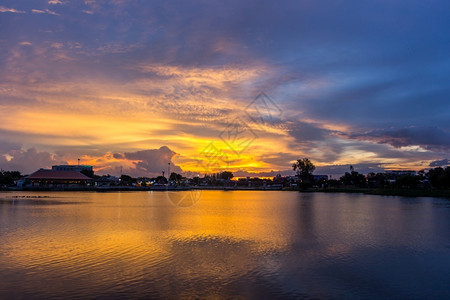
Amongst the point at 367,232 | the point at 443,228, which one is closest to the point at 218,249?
the point at 367,232

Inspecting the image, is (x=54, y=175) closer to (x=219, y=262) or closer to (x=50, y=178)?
(x=50, y=178)

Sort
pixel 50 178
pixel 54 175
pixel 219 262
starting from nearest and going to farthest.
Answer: pixel 219 262, pixel 50 178, pixel 54 175

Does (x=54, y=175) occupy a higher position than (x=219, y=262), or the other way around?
(x=54, y=175)

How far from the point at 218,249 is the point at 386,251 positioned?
13623mm

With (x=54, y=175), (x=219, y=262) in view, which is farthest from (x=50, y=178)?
(x=219, y=262)

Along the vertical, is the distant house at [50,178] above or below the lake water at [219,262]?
above

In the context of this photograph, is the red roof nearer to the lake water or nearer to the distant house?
the distant house

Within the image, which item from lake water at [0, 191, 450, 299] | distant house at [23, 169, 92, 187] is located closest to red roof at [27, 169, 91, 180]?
distant house at [23, 169, 92, 187]

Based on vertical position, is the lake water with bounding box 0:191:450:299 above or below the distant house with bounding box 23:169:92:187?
Answer: below

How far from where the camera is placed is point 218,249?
27906mm

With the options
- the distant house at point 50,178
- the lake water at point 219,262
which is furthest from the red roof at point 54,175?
the lake water at point 219,262

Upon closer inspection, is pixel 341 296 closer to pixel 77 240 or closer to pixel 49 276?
pixel 49 276

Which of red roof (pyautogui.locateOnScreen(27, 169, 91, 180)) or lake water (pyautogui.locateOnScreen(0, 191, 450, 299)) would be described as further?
red roof (pyautogui.locateOnScreen(27, 169, 91, 180))

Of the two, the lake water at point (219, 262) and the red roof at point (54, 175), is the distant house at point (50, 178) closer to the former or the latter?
the red roof at point (54, 175)
